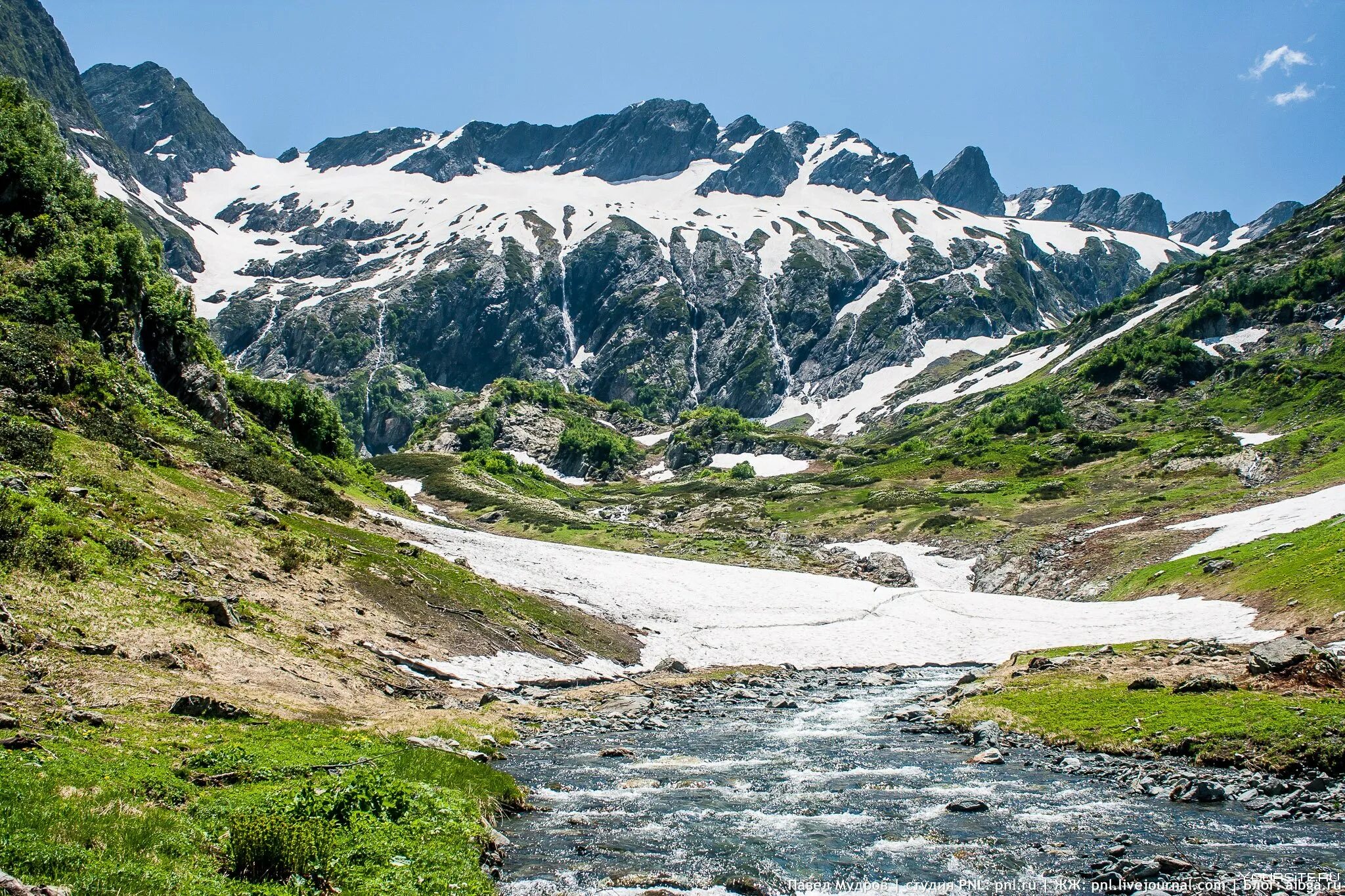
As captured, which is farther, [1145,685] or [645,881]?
[1145,685]

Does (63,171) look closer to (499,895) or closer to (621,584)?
(621,584)

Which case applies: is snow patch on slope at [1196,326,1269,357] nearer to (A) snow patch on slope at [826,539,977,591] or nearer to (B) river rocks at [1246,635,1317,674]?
(A) snow patch on slope at [826,539,977,591]

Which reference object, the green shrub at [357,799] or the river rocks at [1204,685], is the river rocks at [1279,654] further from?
the green shrub at [357,799]

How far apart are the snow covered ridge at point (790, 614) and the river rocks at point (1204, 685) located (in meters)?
19.5

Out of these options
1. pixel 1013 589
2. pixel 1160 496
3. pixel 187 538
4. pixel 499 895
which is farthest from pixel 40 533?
pixel 1160 496

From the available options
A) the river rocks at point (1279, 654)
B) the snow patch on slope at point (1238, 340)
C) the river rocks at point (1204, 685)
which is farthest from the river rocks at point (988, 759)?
the snow patch on slope at point (1238, 340)

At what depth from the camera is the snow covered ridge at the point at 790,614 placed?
49625 millimetres

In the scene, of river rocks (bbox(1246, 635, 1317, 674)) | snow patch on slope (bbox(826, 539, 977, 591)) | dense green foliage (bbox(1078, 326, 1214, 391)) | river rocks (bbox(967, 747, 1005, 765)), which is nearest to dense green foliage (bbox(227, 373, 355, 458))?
snow patch on slope (bbox(826, 539, 977, 591))

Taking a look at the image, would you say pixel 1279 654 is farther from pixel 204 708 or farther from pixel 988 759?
pixel 204 708

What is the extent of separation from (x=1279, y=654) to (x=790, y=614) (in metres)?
39.9

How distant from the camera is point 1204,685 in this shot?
1010 inches

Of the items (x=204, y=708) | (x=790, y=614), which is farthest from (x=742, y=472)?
(x=204, y=708)

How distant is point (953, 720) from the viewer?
96.1 ft

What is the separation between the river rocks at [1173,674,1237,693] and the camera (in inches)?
993
